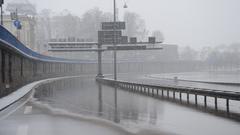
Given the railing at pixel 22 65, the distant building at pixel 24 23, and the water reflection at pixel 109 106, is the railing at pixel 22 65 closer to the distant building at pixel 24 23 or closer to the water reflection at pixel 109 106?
the water reflection at pixel 109 106

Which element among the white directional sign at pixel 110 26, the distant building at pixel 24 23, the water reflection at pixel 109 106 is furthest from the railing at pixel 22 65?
the distant building at pixel 24 23

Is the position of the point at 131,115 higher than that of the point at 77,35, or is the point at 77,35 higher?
the point at 77,35

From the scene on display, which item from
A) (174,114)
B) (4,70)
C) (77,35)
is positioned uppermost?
(77,35)

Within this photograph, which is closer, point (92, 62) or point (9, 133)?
point (9, 133)

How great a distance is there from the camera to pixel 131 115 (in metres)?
17.0

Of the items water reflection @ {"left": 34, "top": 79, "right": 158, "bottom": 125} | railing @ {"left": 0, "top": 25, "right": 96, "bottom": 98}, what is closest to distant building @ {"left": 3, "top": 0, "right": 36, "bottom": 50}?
railing @ {"left": 0, "top": 25, "right": 96, "bottom": 98}

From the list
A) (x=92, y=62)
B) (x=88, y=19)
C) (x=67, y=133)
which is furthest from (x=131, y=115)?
(x=88, y=19)

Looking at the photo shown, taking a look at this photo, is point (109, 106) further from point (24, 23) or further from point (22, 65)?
point (24, 23)

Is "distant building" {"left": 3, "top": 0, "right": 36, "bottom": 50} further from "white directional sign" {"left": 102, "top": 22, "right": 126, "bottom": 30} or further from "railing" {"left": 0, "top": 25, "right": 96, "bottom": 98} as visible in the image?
"white directional sign" {"left": 102, "top": 22, "right": 126, "bottom": 30}

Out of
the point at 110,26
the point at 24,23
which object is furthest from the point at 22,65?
the point at 24,23

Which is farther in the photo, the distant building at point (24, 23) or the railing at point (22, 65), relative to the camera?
the distant building at point (24, 23)

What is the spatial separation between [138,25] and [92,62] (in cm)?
6003

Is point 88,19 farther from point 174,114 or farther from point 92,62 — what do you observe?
point 174,114

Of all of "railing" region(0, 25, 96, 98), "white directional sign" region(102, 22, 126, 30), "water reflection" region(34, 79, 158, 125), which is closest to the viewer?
"water reflection" region(34, 79, 158, 125)
